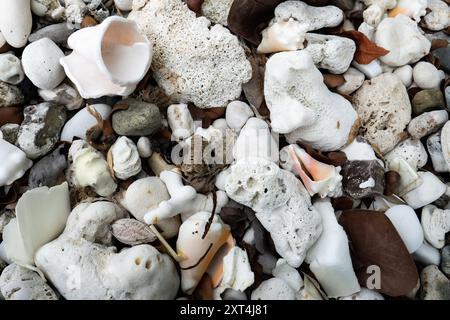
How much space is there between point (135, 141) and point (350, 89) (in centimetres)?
52

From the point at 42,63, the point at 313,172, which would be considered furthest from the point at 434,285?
the point at 42,63

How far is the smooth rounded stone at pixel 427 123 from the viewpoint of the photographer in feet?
3.65

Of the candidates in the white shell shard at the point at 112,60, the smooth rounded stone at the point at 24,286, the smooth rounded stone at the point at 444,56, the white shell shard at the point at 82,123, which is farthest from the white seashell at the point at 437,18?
the smooth rounded stone at the point at 24,286

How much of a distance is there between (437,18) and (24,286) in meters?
1.14

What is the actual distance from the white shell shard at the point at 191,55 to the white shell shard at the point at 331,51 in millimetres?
153

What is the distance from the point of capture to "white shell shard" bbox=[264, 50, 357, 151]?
104 centimetres

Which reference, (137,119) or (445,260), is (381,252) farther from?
(137,119)

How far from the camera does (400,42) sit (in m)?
1.17

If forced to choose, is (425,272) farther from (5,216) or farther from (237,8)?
(5,216)

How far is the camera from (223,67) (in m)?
1.13

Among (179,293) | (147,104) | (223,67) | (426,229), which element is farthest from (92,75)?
(426,229)

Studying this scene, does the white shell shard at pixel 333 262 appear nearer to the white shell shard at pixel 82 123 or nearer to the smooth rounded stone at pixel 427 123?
the smooth rounded stone at pixel 427 123

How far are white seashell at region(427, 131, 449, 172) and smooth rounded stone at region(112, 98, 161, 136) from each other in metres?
0.63

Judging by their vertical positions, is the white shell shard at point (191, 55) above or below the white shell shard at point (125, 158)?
above
